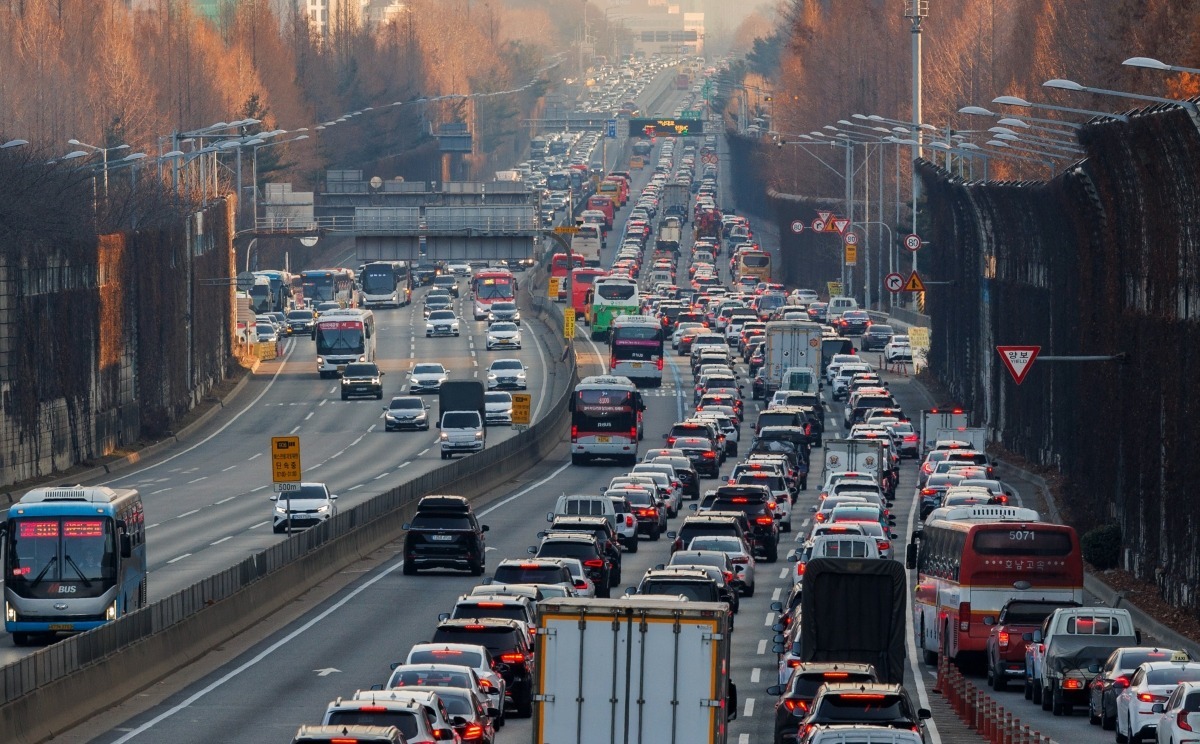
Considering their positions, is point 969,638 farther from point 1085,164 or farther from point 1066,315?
point 1066,315

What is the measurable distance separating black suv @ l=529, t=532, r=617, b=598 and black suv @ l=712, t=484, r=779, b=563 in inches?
408

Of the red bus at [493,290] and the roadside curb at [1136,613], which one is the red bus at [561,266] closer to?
the red bus at [493,290]

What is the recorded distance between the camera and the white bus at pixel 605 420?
77312 millimetres

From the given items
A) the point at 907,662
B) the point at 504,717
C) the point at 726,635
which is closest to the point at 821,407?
the point at 907,662

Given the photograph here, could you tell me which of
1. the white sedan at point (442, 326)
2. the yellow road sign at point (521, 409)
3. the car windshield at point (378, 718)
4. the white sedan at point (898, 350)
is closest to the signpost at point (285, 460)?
the car windshield at point (378, 718)

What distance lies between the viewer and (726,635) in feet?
76.8

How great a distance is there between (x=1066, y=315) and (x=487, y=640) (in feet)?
146

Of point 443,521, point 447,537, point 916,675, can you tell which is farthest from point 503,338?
point 916,675

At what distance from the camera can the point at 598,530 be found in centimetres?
4759

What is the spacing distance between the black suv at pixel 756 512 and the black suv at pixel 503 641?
22514 mm

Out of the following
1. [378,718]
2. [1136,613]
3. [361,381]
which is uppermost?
[361,381]

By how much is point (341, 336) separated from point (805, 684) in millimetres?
81636

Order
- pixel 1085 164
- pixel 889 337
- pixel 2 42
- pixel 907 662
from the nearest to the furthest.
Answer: pixel 907 662 → pixel 1085 164 → pixel 889 337 → pixel 2 42

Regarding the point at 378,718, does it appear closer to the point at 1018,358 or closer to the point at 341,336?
the point at 1018,358
